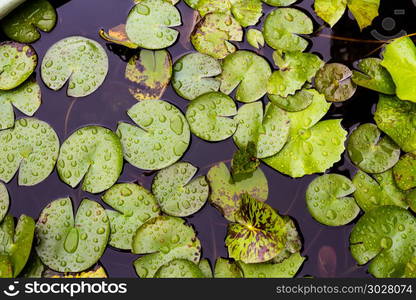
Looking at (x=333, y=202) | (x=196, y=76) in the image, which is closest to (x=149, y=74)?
(x=196, y=76)

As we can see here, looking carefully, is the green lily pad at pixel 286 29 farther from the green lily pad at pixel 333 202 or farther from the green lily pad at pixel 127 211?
the green lily pad at pixel 127 211

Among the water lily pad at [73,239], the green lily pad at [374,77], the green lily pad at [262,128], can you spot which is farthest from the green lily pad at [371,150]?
the water lily pad at [73,239]

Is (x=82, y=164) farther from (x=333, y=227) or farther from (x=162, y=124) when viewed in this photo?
(x=333, y=227)

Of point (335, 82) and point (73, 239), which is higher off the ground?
point (335, 82)

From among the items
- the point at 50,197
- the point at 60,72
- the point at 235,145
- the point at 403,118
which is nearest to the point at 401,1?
the point at 403,118

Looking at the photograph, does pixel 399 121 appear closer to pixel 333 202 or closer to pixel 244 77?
pixel 333 202

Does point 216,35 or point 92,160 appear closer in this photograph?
point 92,160
